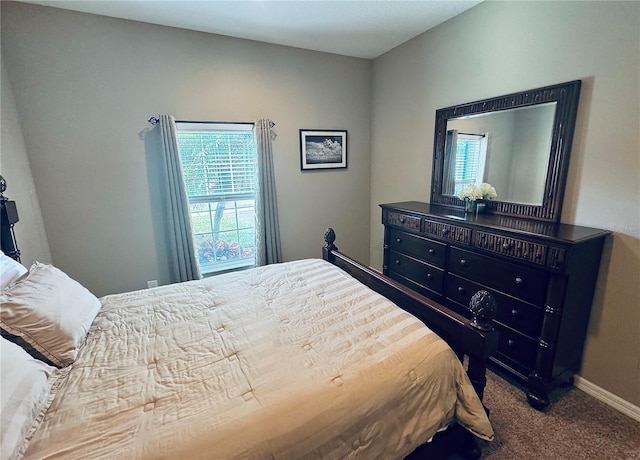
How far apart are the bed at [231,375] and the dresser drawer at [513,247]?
0.75 metres

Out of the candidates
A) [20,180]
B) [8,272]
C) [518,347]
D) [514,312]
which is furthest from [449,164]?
[20,180]

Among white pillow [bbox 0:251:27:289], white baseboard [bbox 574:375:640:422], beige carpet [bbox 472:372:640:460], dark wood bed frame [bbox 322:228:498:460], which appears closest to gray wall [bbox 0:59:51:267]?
white pillow [bbox 0:251:27:289]

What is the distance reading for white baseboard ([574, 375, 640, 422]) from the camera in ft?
5.85

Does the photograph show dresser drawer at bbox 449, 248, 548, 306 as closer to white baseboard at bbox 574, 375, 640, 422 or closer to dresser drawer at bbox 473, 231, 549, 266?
dresser drawer at bbox 473, 231, 549, 266

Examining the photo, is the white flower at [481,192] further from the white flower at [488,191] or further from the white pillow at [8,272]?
the white pillow at [8,272]

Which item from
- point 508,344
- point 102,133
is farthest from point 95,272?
point 508,344

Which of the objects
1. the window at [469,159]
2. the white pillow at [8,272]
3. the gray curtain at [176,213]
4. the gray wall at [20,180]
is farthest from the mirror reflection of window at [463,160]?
the gray wall at [20,180]

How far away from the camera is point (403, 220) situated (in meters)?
2.71

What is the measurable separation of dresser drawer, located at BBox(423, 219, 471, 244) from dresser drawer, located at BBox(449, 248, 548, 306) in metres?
0.10

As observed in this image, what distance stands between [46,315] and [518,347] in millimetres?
2611

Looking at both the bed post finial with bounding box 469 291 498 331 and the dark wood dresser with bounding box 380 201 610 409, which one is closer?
the bed post finial with bounding box 469 291 498 331

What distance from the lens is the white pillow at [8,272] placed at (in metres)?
1.40

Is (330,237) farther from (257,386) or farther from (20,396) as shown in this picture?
(20,396)

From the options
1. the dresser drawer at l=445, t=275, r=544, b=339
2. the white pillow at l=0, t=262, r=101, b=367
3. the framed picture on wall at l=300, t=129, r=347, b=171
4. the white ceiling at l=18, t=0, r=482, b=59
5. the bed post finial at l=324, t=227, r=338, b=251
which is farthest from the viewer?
the framed picture on wall at l=300, t=129, r=347, b=171
